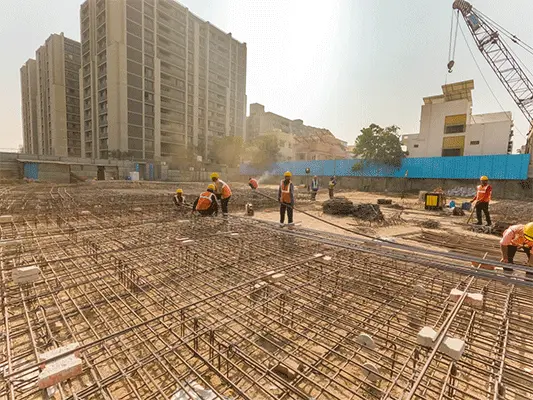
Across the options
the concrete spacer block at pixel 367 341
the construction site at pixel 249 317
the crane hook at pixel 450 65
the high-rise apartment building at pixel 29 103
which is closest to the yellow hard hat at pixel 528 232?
the construction site at pixel 249 317

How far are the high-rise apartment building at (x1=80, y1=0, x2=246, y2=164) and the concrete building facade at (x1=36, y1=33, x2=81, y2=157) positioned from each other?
22.8 feet

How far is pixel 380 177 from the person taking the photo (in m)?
25.5

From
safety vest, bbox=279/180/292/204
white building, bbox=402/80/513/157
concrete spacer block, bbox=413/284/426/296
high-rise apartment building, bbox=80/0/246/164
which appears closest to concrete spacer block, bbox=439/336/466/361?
concrete spacer block, bbox=413/284/426/296

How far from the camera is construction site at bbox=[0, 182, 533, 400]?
161 cm

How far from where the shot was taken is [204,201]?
6.36m

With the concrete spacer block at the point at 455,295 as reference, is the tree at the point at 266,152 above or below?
above

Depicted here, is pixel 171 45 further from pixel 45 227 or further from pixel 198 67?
pixel 45 227

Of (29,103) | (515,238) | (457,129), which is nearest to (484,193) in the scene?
(515,238)

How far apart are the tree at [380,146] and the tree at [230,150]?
2101cm

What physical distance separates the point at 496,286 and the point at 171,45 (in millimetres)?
48746

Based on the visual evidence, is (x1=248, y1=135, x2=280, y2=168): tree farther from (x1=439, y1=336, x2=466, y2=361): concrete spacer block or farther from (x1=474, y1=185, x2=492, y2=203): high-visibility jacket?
(x1=439, y1=336, x2=466, y2=361): concrete spacer block

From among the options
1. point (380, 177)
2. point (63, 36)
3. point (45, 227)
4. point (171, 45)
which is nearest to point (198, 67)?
point (171, 45)

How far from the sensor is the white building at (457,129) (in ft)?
81.7

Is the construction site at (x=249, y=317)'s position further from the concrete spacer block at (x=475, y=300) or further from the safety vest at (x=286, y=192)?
the safety vest at (x=286, y=192)
